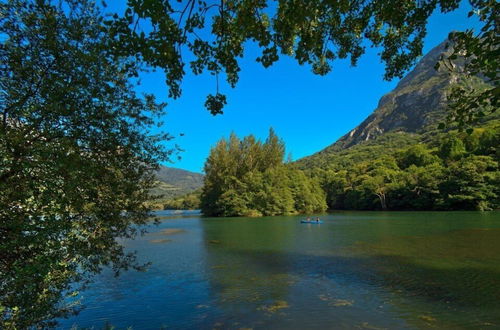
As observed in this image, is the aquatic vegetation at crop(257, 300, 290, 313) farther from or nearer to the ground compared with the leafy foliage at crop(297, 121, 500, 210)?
nearer to the ground

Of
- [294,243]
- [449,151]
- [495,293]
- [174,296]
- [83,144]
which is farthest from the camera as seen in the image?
[449,151]

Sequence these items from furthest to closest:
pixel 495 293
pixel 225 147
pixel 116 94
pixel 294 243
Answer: pixel 225 147 → pixel 294 243 → pixel 495 293 → pixel 116 94

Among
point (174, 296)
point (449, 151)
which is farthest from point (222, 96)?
point (449, 151)

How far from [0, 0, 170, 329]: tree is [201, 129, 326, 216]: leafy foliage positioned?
75.3 metres

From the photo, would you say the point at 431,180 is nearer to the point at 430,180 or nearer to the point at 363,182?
the point at 430,180

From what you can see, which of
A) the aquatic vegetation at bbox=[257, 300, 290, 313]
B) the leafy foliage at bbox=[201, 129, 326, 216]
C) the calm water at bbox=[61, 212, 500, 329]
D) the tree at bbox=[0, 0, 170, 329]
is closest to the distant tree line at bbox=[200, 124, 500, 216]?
the leafy foliage at bbox=[201, 129, 326, 216]

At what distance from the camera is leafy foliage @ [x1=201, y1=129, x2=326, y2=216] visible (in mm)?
82812

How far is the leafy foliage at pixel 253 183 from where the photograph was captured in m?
82.8

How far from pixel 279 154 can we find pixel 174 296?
8016cm

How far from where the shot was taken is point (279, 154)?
9338cm

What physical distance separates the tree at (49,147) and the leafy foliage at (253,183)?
7525 cm

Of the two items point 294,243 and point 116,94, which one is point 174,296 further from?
point 294,243

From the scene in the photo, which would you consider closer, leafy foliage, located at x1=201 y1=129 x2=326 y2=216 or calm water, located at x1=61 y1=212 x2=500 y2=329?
calm water, located at x1=61 y1=212 x2=500 y2=329

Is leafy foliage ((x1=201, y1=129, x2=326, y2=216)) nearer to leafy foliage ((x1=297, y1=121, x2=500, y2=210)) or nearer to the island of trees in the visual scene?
the island of trees
